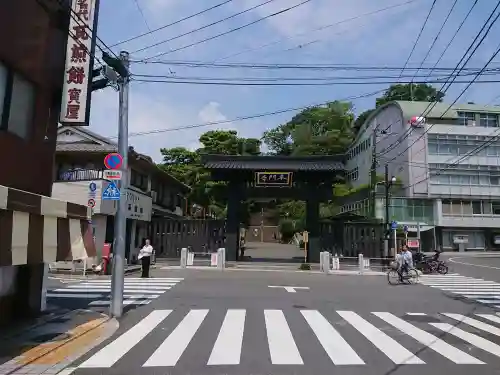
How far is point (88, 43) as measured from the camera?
11516mm

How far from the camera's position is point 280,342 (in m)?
8.68

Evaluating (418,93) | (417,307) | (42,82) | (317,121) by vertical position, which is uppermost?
(418,93)

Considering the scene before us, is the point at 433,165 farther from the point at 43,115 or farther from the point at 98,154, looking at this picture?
the point at 43,115

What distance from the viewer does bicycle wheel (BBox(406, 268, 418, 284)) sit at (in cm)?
2095

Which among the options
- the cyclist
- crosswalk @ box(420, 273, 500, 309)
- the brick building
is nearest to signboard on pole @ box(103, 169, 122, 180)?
the brick building

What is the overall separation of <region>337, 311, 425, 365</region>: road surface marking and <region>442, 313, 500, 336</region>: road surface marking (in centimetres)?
251

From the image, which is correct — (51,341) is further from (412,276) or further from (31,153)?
(412,276)

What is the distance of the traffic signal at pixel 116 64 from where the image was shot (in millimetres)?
11505

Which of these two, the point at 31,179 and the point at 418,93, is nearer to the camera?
the point at 31,179

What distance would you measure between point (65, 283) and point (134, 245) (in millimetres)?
12285

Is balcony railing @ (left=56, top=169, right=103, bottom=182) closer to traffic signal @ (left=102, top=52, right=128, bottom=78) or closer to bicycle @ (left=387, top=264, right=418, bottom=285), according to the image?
traffic signal @ (left=102, top=52, right=128, bottom=78)

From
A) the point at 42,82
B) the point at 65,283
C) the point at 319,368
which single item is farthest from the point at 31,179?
the point at 65,283

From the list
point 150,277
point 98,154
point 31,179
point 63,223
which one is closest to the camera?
point 63,223

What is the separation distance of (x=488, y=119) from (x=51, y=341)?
56058 mm
